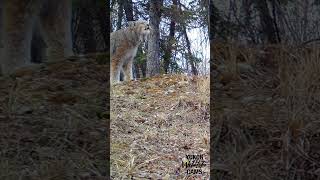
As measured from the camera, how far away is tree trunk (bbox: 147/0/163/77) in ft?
6.68

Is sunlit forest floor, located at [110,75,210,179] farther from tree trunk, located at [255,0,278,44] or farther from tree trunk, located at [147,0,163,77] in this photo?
tree trunk, located at [255,0,278,44]

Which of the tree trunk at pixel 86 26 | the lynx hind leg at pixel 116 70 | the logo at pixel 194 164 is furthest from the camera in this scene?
the tree trunk at pixel 86 26

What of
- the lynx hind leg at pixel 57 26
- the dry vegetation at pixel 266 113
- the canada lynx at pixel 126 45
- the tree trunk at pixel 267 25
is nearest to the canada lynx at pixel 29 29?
the lynx hind leg at pixel 57 26

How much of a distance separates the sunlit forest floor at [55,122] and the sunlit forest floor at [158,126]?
0.28 feet

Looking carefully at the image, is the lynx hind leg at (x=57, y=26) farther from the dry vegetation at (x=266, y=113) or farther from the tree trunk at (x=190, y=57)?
the dry vegetation at (x=266, y=113)

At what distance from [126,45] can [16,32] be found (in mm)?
455

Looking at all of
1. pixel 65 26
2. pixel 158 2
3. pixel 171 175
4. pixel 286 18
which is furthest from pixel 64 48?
pixel 286 18

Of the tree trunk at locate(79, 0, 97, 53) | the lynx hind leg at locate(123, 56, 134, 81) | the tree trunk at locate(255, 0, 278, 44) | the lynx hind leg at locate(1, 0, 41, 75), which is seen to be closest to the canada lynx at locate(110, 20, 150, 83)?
the lynx hind leg at locate(123, 56, 134, 81)

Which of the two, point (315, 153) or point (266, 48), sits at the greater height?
point (266, 48)

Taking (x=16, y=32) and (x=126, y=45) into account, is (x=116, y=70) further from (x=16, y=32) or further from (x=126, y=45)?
(x=16, y=32)

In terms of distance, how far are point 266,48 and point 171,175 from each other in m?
0.64

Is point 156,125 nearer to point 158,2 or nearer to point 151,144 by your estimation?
point 151,144

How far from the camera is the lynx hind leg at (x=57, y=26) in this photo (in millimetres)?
2240

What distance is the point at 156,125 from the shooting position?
2.05 meters
